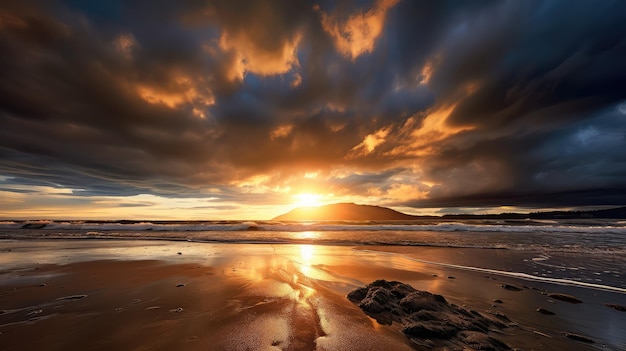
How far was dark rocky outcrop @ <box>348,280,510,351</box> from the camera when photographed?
323 cm

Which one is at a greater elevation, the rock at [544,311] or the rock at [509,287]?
the rock at [509,287]

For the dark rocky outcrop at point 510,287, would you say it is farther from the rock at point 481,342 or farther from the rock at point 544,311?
the rock at point 481,342

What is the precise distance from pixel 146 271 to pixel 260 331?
6.19 metres

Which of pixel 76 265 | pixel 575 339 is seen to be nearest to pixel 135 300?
pixel 76 265

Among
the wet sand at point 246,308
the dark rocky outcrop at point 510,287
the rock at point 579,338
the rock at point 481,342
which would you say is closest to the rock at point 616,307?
the wet sand at point 246,308

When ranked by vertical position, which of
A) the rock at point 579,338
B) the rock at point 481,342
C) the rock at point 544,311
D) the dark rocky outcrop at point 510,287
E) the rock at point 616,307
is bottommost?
the rock at point 616,307

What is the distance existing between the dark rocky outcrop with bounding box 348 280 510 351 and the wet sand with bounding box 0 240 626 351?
0.74ft

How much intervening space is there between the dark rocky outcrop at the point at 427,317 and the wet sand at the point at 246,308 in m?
0.23

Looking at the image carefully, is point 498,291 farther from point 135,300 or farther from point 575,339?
point 135,300

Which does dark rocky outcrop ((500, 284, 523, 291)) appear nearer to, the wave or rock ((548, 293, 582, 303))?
rock ((548, 293, 582, 303))

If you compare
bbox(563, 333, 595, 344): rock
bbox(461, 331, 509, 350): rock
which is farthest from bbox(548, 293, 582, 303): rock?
bbox(461, 331, 509, 350): rock

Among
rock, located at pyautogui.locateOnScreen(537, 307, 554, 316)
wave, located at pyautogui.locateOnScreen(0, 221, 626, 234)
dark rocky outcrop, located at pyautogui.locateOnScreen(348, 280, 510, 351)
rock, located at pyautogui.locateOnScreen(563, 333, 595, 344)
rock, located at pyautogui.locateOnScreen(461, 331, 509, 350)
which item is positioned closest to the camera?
rock, located at pyautogui.locateOnScreen(461, 331, 509, 350)

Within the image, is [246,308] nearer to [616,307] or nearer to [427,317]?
[427,317]

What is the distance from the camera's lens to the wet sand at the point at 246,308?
324 cm
